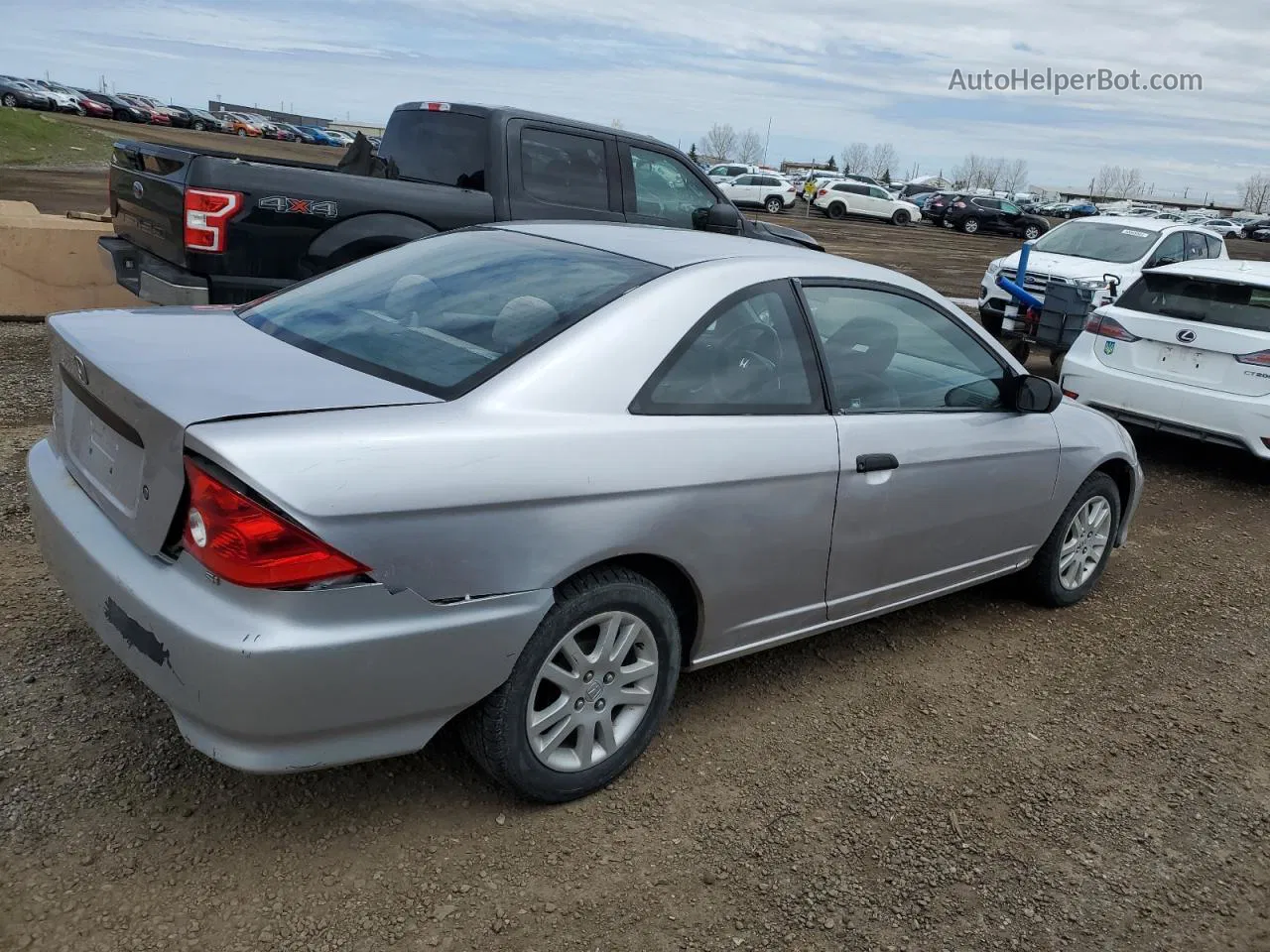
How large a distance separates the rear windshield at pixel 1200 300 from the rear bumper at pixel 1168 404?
1.52 feet

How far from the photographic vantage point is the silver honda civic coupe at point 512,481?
7.89 feet

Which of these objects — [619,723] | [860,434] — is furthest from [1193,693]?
[619,723]

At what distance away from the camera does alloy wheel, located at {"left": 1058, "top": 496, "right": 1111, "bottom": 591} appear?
15.6 ft

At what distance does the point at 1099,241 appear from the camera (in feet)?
41.6

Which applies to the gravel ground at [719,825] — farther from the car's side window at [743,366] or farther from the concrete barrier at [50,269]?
the concrete barrier at [50,269]

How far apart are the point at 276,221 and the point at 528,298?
11.8 feet

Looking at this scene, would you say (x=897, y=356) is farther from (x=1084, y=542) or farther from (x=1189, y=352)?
(x=1189, y=352)

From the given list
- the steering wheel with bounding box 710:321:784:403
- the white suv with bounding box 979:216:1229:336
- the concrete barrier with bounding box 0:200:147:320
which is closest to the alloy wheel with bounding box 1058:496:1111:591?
the steering wheel with bounding box 710:321:784:403

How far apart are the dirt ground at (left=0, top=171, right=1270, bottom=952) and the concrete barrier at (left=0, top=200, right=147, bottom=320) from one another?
184 inches

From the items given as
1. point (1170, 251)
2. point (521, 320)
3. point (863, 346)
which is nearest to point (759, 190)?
point (1170, 251)

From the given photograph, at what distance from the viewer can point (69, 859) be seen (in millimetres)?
2619

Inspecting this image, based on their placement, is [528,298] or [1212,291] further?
[1212,291]

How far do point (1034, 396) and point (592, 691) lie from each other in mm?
2173

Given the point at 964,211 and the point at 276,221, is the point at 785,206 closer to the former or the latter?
the point at 964,211
